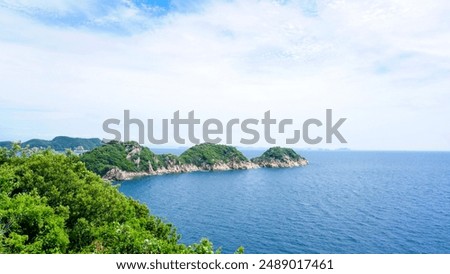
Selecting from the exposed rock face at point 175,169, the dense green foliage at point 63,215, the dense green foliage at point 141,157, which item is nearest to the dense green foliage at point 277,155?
the exposed rock face at point 175,169

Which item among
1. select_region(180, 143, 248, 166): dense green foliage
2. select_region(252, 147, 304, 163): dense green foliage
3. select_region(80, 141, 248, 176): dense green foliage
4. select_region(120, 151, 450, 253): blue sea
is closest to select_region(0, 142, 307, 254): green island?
select_region(120, 151, 450, 253): blue sea

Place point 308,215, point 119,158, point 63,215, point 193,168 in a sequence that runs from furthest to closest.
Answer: point 193,168 < point 119,158 < point 308,215 < point 63,215

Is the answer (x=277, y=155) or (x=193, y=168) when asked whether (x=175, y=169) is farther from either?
(x=277, y=155)

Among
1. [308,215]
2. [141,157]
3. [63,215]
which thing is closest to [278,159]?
[141,157]

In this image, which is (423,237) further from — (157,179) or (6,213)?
(157,179)

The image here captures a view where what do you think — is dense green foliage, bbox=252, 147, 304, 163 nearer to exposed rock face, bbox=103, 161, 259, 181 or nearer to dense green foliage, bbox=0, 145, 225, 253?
exposed rock face, bbox=103, 161, 259, 181

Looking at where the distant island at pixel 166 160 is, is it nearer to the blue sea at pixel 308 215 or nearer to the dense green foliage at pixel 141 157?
the dense green foliage at pixel 141 157
